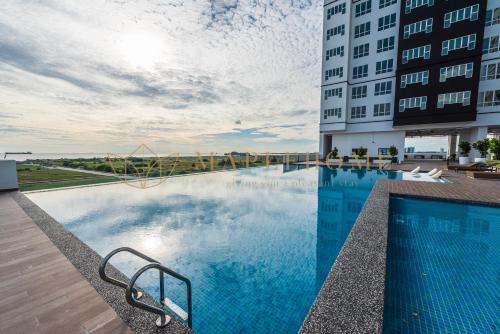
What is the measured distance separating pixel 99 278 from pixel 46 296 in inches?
19.3

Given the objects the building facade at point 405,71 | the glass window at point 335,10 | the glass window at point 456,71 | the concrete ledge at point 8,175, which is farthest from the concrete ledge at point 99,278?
the glass window at point 335,10

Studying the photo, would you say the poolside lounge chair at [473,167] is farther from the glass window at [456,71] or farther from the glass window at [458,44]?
the glass window at [458,44]

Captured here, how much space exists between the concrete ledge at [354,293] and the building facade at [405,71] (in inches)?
938

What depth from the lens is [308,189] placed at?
36.9 ft

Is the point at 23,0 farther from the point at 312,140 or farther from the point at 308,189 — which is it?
the point at 312,140

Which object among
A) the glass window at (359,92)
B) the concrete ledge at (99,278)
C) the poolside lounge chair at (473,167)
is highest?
the glass window at (359,92)

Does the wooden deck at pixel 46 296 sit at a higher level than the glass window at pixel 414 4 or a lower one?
lower

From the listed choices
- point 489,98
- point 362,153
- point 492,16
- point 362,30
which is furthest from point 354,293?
point 362,30

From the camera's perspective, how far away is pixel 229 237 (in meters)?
5.67

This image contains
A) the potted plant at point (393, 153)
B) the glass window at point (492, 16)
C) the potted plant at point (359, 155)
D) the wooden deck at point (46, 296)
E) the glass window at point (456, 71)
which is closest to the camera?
the wooden deck at point (46, 296)

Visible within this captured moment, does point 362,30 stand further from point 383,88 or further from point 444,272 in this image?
point 444,272

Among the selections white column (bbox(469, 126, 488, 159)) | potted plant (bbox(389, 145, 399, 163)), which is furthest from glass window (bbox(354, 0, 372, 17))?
white column (bbox(469, 126, 488, 159))

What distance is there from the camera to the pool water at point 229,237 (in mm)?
3238

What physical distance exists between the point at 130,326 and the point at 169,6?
1015 centimetres
